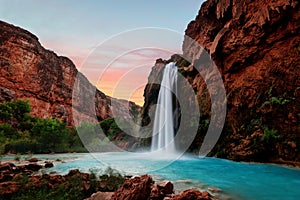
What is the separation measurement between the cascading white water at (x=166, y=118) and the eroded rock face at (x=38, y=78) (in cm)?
1575

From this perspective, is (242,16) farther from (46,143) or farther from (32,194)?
(46,143)

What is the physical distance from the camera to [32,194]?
4047mm

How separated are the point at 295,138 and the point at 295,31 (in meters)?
5.73

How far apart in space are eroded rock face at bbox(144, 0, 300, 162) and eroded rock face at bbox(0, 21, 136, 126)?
2573 centimetres

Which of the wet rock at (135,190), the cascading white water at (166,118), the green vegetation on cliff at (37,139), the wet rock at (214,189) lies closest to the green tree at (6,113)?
the green vegetation on cliff at (37,139)

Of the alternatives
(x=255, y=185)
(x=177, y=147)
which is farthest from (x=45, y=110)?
(x=255, y=185)

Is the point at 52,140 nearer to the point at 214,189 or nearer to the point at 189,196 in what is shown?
the point at 214,189

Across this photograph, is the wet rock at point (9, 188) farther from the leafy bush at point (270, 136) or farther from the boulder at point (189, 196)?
the leafy bush at point (270, 136)

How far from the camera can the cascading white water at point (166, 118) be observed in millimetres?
20312

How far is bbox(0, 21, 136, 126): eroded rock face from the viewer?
137ft

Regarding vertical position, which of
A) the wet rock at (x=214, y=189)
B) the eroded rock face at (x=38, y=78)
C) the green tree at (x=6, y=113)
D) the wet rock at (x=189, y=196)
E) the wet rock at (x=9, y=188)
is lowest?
the wet rock at (x=214, y=189)

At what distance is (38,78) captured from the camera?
Answer: 46906 millimetres

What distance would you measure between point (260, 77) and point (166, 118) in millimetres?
10852


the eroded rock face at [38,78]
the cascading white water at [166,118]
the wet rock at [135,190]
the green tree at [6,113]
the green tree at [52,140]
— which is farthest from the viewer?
the eroded rock face at [38,78]
